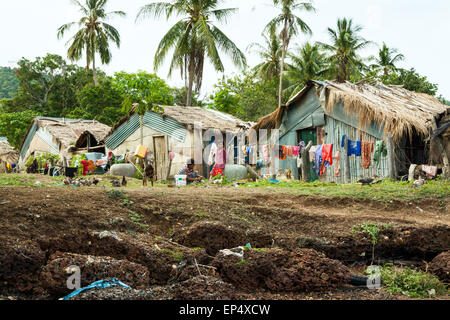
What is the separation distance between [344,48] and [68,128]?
61.0 feet

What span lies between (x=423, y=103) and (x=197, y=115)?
829 cm

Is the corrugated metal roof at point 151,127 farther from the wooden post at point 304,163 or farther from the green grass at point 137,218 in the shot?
the green grass at point 137,218

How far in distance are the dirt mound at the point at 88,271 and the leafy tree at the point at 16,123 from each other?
25.8 m

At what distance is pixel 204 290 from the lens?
3.54 metres

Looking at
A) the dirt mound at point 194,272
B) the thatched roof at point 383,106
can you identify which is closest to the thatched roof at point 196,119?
the thatched roof at point 383,106

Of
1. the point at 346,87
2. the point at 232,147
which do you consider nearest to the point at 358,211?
the point at 346,87

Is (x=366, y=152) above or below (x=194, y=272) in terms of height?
above

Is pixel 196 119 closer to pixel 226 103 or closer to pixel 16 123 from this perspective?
pixel 226 103

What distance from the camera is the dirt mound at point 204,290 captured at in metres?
3.46

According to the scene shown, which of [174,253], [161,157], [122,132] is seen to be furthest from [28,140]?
[174,253]

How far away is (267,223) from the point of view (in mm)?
6121

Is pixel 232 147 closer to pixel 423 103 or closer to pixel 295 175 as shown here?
pixel 295 175

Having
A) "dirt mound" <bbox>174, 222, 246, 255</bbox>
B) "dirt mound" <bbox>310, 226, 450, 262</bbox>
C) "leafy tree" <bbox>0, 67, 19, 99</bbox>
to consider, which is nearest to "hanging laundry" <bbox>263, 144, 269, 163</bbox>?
"dirt mound" <bbox>310, 226, 450, 262</bbox>

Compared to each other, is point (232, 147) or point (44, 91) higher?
point (44, 91)
